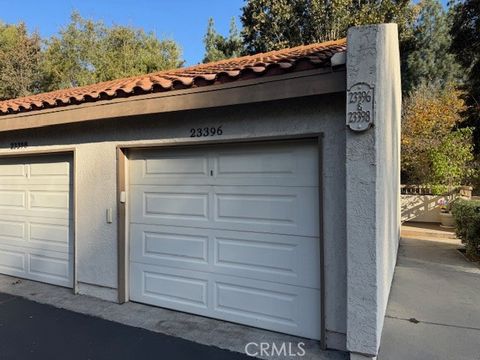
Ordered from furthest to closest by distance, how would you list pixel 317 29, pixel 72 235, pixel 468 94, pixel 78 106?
pixel 317 29, pixel 468 94, pixel 72 235, pixel 78 106

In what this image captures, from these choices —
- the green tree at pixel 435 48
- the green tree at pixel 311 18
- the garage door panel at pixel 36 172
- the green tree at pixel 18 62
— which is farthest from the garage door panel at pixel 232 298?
the green tree at pixel 435 48

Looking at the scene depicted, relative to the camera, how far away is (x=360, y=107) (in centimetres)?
362

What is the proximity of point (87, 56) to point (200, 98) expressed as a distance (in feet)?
72.2

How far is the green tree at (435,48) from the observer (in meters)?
27.0

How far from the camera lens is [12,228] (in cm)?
695

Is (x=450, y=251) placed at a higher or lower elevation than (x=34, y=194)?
lower

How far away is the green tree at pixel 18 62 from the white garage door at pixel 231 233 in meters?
21.2

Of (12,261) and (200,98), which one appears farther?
(12,261)

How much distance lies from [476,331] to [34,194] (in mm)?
6618

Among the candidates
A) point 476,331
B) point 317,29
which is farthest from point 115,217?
point 317,29

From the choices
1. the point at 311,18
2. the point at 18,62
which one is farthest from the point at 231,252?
the point at 18,62

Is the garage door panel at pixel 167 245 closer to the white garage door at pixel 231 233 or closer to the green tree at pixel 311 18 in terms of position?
the white garage door at pixel 231 233

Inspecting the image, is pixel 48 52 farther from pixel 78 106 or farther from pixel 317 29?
pixel 78 106

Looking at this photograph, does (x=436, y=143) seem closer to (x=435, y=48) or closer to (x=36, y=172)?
(x=36, y=172)
